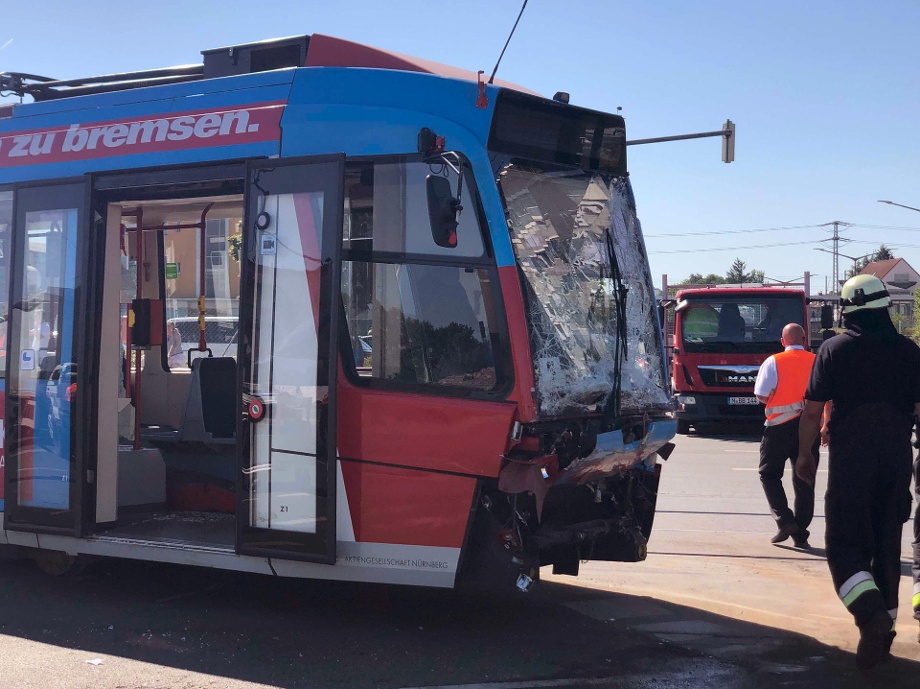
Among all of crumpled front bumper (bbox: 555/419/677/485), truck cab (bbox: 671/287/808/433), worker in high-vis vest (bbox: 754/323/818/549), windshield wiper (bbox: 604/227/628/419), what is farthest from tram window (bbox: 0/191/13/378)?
truck cab (bbox: 671/287/808/433)

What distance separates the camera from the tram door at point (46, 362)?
7082 mm

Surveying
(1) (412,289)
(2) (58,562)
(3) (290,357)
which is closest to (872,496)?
(1) (412,289)

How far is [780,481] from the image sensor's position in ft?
30.7

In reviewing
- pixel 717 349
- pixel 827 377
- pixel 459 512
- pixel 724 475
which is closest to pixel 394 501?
pixel 459 512

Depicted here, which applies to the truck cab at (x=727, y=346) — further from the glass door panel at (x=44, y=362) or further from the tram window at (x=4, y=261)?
the glass door panel at (x=44, y=362)

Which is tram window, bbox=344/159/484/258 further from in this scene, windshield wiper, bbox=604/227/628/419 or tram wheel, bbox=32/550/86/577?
tram wheel, bbox=32/550/86/577

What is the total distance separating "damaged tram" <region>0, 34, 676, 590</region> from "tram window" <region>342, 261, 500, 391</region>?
0.01m

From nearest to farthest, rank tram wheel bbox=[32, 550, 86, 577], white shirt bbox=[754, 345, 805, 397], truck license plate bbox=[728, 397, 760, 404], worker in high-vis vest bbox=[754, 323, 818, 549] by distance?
tram wheel bbox=[32, 550, 86, 577]
worker in high-vis vest bbox=[754, 323, 818, 549]
white shirt bbox=[754, 345, 805, 397]
truck license plate bbox=[728, 397, 760, 404]

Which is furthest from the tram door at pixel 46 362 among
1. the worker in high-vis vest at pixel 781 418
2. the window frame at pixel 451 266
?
the worker in high-vis vest at pixel 781 418

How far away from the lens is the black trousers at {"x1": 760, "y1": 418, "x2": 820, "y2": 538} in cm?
921

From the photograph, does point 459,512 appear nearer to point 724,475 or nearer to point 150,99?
point 150,99

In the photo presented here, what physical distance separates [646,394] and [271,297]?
2322mm

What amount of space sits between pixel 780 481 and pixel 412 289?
15.4ft

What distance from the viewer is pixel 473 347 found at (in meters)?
5.92
